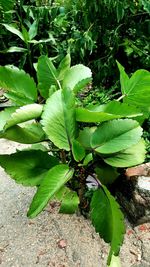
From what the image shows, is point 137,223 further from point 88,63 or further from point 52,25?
point 52,25

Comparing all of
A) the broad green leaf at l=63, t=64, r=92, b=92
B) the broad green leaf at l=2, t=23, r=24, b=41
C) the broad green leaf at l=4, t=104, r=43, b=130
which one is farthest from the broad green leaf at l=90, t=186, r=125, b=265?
the broad green leaf at l=2, t=23, r=24, b=41

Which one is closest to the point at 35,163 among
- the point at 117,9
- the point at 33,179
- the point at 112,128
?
the point at 33,179

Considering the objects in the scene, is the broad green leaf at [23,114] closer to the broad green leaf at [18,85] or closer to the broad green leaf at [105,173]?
the broad green leaf at [18,85]

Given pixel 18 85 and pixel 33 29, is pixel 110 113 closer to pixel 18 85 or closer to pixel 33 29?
pixel 18 85

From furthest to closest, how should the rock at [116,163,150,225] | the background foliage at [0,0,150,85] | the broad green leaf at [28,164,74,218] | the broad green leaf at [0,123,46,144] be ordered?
the background foliage at [0,0,150,85]
the rock at [116,163,150,225]
the broad green leaf at [0,123,46,144]
the broad green leaf at [28,164,74,218]

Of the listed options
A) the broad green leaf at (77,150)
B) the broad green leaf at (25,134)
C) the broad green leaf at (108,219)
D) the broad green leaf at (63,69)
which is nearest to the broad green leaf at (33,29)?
the broad green leaf at (63,69)

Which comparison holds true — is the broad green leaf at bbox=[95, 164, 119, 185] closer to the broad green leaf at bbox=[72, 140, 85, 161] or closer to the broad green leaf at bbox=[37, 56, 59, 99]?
the broad green leaf at bbox=[72, 140, 85, 161]
